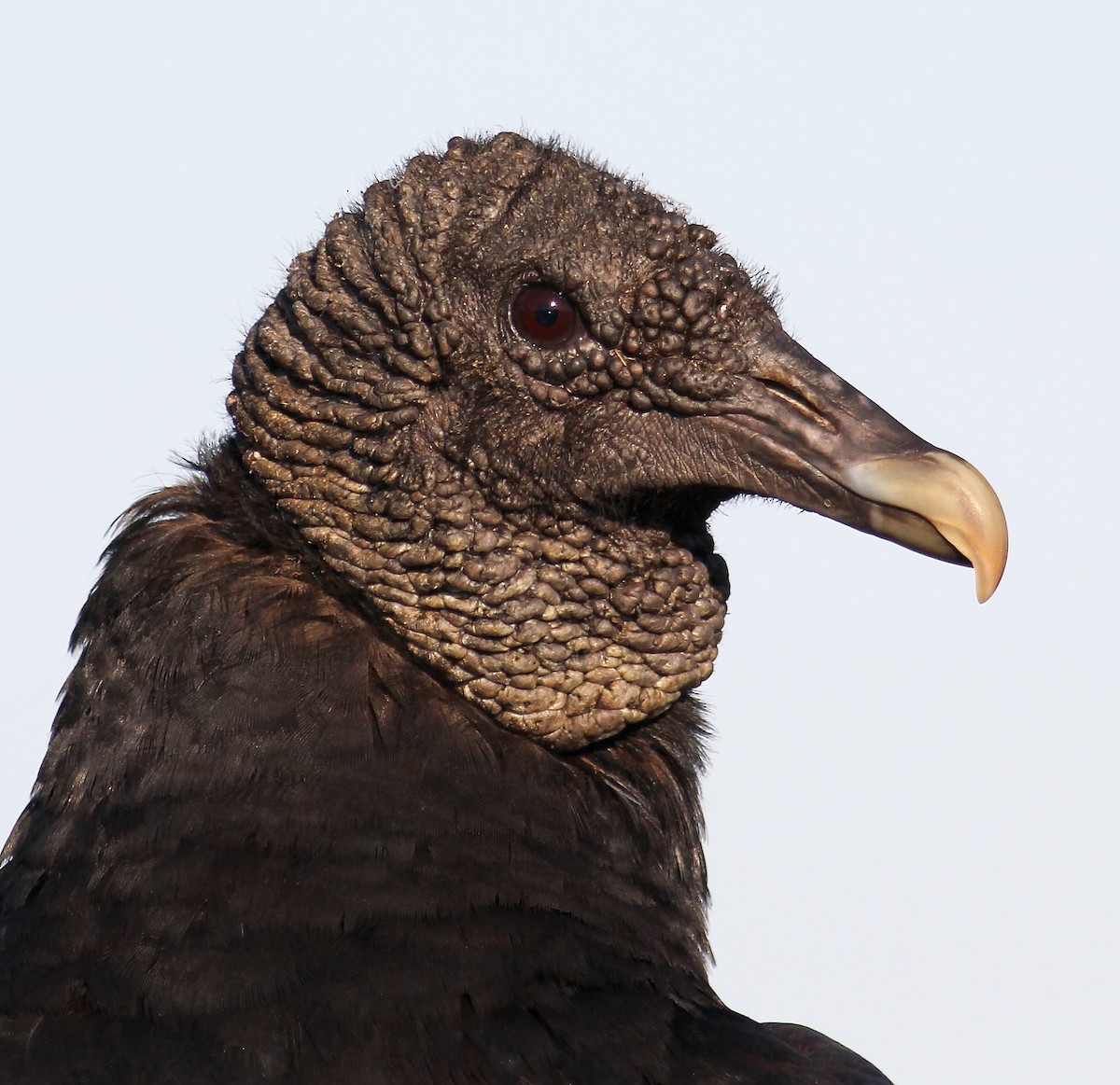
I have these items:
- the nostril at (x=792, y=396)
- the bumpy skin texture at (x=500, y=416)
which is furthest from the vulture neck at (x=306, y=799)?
the nostril at (x=792, y=396)

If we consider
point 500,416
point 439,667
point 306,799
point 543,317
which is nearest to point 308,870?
point 306,799

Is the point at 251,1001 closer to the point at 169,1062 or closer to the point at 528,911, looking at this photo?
the point at 169,1062

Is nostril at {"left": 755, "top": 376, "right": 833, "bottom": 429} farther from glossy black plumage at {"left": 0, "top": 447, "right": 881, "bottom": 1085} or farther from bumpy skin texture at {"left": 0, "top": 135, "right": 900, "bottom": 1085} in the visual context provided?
glossy black plumage at {"left": 0, "top": 447, "right": 881, "bottom": 1085}

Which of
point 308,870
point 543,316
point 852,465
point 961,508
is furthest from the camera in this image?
point 543,316

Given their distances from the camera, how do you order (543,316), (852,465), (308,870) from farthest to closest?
(543,316)
(852,465)
(308,870)

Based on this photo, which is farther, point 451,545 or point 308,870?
point 451,545

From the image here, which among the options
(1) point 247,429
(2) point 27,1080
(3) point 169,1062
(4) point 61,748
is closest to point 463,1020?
(3) point 169,1062

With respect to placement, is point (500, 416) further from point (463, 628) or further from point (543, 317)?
point (463, 628)

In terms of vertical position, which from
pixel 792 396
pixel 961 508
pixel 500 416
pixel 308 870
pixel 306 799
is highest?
pixel 792 396
